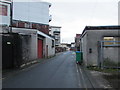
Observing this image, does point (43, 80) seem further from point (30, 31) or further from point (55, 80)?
point (30, 31)

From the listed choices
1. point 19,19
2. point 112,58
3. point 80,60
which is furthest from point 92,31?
point 19,19

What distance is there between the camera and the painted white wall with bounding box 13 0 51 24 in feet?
151

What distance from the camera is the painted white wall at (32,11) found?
45906 mm

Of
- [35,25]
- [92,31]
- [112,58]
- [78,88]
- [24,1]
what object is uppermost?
[24,1]

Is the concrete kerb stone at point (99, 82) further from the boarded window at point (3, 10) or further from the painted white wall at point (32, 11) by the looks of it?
the painted white wall at point (32, 11)

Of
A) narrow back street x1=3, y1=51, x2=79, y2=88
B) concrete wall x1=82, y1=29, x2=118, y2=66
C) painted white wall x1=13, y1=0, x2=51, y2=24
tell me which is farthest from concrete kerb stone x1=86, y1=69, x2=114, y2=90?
painted white wall x1=13, y1=0, x2=51, y2=24

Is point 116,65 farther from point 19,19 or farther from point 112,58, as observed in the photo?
point 19,19

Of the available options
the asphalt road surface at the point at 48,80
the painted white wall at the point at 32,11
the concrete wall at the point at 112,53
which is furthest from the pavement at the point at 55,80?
the painted white wall at the point at 32,11

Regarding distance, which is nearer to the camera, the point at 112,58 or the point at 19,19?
the point at 112,58

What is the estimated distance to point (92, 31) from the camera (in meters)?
15.3

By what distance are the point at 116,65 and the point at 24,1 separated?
125 feet

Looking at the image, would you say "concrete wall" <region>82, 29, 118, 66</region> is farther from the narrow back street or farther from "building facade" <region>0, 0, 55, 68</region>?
"building facade" <region>0, 0, 55, 68</region>

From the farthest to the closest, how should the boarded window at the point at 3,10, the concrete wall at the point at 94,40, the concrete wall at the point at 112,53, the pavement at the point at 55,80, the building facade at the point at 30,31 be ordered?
the boarded window at the point at 3,10, the building facade at the point at 30,31, the concrete wall at the point at 94,40, the concrete wall at the point at 112,53, the pavement at the point at 55,80

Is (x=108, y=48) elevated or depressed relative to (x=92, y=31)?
depressed
